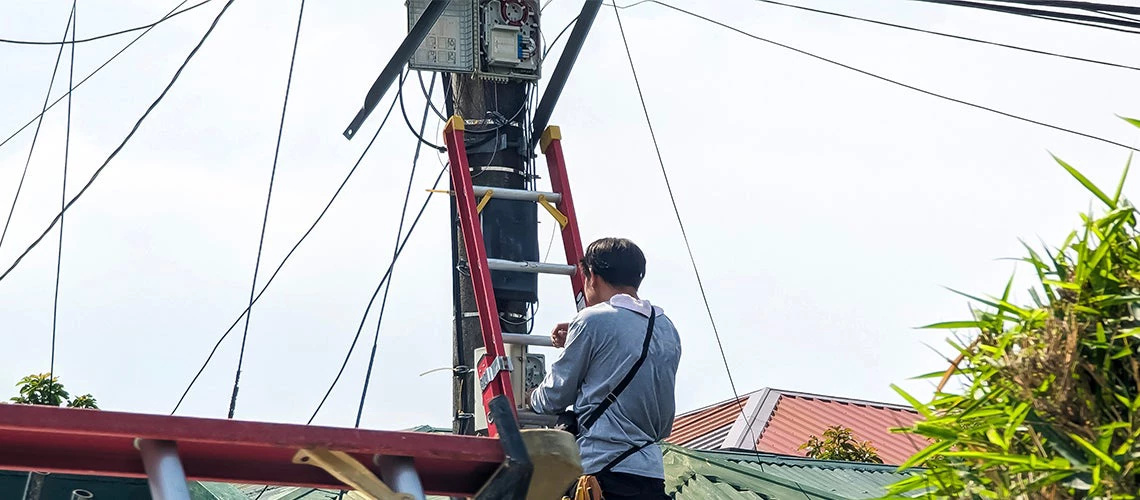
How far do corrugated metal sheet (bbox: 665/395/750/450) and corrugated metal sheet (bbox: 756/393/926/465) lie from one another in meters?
0.57

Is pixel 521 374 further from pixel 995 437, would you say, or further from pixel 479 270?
pixel 995 437

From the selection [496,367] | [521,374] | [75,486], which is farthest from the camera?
[521,374]

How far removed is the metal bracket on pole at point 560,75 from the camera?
667cm

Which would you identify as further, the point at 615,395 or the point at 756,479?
the point at 756,479

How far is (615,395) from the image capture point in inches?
167

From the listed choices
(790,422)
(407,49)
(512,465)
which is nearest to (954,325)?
(512,465)

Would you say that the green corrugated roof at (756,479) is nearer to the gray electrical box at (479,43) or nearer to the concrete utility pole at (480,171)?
the concrete utility pole at (480,171)

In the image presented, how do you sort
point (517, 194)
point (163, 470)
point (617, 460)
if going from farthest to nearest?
point (517, 194), point (617, 460), point (163, 470)

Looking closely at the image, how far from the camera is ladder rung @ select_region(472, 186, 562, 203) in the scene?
20.0 ft

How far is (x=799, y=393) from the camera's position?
1709 cm

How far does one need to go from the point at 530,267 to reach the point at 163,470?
4.05 meters

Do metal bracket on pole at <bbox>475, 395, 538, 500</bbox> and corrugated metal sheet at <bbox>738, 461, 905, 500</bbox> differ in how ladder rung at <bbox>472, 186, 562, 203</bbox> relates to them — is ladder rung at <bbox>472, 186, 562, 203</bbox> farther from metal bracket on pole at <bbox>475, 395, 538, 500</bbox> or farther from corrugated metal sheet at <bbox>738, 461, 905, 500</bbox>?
metal bracket on pole at <bbox>475, 395, 538, 500</bbox>

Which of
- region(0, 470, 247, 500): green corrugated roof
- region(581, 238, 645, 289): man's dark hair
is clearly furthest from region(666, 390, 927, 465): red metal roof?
region(0, 470, 247, 500): green corrugated roof

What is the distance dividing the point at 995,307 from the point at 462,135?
4.21 metres
